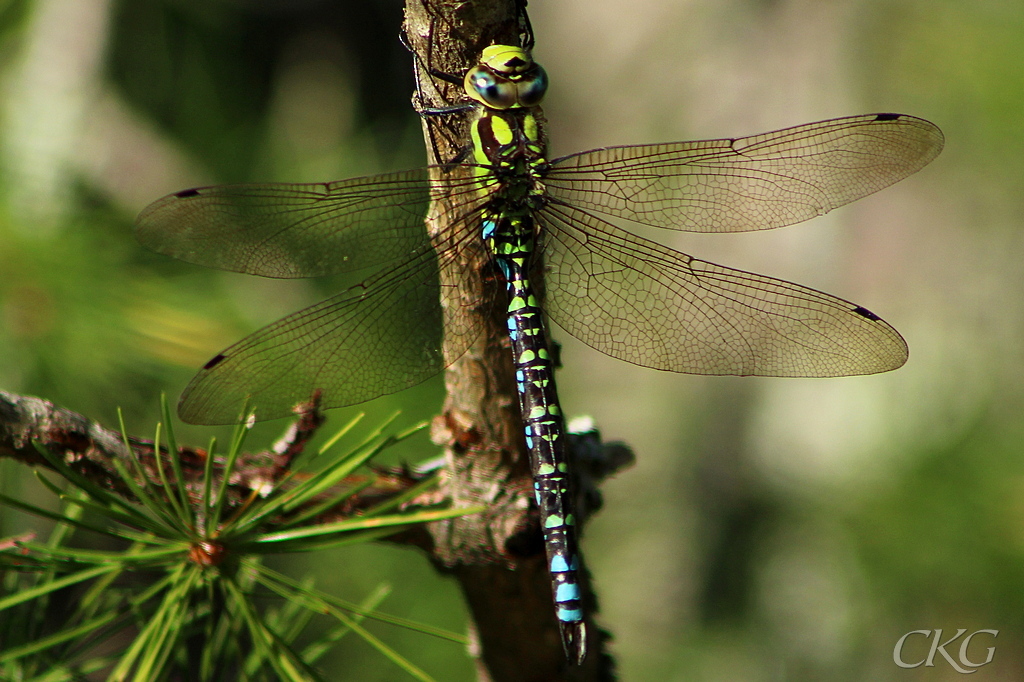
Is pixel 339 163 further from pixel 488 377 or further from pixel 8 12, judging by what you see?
pixel 488 377

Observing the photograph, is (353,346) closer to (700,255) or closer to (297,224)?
(297,224)

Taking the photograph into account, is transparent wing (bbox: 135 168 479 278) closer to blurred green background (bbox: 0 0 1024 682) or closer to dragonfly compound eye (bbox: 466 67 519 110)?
dragonfly compound eye (bbox: 466 67 519 110)

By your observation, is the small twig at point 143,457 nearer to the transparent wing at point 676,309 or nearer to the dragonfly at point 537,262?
the dragonfly at point 537,262

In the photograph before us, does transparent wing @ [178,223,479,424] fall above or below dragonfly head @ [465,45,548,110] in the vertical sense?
below

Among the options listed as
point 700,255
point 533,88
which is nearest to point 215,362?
point 533,88

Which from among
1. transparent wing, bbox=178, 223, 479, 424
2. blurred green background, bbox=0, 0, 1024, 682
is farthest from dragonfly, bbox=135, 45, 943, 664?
blurred green background, bbox=0, 0, 1024, 682

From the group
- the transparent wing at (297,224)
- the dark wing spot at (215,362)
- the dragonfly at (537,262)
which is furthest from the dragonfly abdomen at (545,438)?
the dark wing spot at (215,362)
